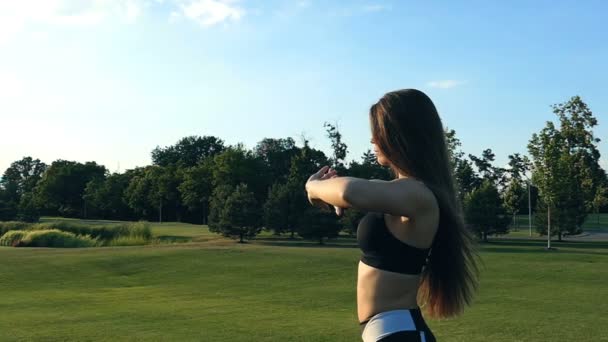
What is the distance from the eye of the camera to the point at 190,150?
115250 millimetres

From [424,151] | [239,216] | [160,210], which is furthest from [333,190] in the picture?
[160,210]

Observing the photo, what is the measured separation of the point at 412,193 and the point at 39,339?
1058cm

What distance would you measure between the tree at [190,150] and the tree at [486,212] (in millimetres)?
77927

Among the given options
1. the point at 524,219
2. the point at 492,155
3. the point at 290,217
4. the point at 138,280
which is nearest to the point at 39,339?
the point at 138,280

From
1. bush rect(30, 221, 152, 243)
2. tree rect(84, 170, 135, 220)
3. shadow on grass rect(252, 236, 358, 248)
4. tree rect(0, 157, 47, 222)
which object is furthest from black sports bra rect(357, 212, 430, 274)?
tree rect(84, 170, 135, 220)

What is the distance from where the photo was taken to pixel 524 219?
8831 cm

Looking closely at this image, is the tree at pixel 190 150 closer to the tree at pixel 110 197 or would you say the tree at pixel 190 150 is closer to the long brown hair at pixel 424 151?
the tree at pixel 110 197

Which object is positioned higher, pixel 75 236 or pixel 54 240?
pixel 75 236

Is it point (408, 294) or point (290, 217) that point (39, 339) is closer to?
point (408, 294)

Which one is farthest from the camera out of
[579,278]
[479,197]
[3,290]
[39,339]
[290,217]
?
[479,197]

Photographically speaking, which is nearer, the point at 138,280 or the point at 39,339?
the point at 39,339

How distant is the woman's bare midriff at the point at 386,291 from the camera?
2684 millimetres

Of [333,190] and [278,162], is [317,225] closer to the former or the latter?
[333,190]

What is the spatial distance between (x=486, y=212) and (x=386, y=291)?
39943 mm
